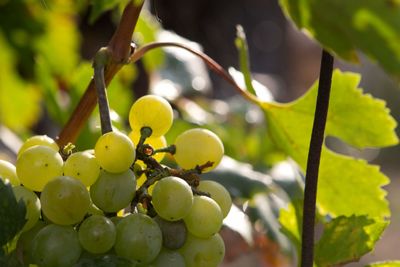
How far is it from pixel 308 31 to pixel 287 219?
330 mm

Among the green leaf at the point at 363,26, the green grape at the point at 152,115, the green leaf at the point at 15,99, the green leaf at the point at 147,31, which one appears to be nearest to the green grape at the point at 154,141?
the green grape at the point at 152,115

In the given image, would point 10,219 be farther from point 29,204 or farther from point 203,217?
point 203,217

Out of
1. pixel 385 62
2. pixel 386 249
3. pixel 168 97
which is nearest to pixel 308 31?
pixel 385 62

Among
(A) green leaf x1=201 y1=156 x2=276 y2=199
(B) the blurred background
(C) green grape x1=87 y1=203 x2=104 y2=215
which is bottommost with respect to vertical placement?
(B) the blurred background

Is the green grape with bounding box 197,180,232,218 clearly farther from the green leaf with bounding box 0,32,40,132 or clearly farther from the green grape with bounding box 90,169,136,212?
the green leaf with bounding box 0,32,40,132

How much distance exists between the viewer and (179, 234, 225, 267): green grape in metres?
0.62

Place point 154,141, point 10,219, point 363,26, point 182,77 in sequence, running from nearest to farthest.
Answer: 1. point 363,26
2. point 10,219
3. point 154,141
4. point 182,77

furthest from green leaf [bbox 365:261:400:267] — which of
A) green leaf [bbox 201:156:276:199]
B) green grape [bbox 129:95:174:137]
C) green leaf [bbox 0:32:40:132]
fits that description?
green leaf [bbox 0:32:40:132]

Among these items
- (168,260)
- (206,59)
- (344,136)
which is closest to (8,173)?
(168,260)

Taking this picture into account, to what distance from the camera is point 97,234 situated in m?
0.57

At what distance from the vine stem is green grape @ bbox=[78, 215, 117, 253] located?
0.56 ft

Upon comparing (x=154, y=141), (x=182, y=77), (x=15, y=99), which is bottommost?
(x=15, y=99)

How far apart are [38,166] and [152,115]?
117mm

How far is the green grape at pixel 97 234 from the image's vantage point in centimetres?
58
